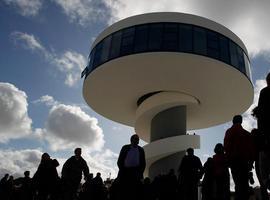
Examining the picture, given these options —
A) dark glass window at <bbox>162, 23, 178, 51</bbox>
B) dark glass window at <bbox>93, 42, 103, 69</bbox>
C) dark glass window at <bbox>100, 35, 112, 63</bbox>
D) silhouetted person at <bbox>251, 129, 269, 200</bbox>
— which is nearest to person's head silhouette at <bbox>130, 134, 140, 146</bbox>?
silhouetted person at <bbox>251, 129, 269, 200</bbox>

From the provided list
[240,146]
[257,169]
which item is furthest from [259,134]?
[257,169]

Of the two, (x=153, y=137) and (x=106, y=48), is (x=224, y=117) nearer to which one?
(x=153, y=137)

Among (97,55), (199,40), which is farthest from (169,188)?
(97,55)

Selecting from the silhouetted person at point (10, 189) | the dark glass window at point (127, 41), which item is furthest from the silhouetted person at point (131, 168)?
the dark glass window at point (127, 41)

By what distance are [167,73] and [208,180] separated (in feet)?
47.1

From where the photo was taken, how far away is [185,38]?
72.9ft

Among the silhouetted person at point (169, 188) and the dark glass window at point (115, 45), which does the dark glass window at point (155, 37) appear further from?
the silhouetted person at point (169, 188)

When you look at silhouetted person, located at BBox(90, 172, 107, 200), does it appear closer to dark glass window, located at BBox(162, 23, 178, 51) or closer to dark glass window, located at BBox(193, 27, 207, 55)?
dark glass window, located at BBox(162, 23, 178, 51)

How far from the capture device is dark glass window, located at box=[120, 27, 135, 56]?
888 inches

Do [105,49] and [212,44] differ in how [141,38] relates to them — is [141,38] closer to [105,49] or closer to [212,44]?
[105,49]

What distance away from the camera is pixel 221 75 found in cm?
2338

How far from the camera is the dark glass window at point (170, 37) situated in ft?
72.0

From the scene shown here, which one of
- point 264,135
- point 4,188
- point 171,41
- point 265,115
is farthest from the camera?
point 171,41

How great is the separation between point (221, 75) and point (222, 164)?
594 inches
